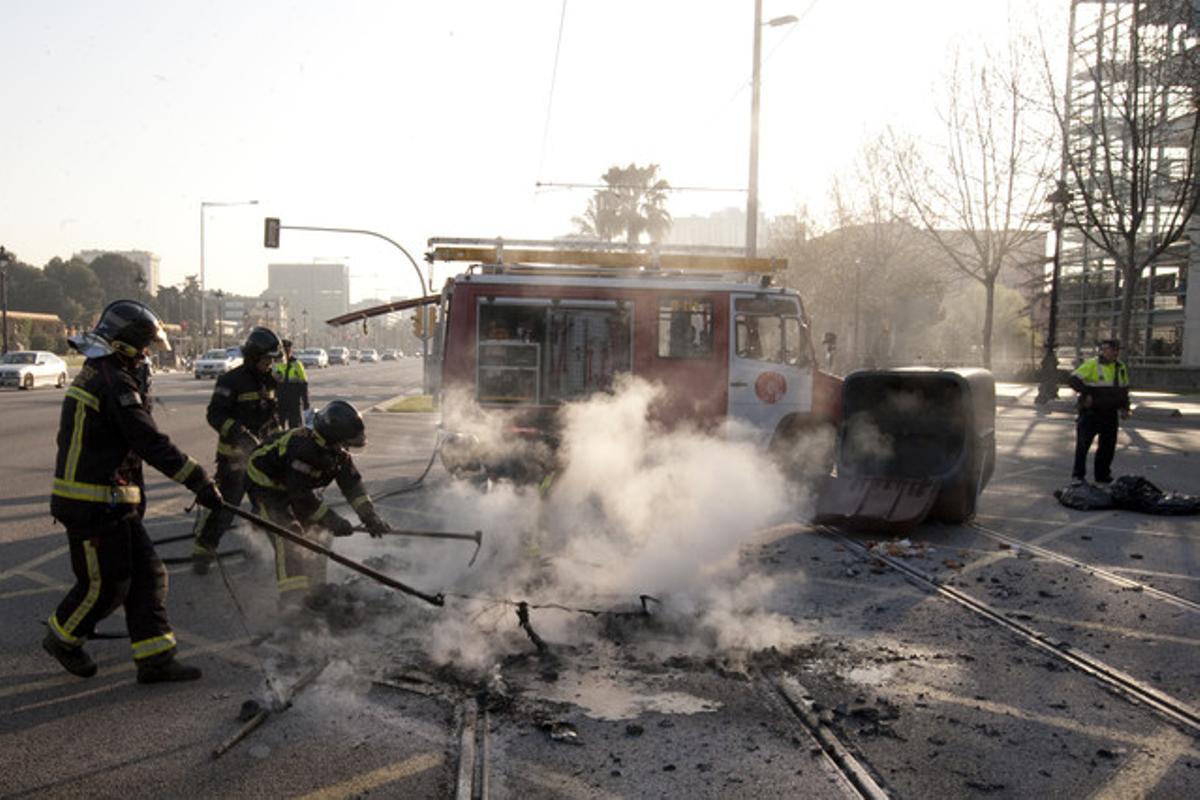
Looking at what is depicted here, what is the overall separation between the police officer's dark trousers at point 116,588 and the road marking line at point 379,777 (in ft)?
5.14

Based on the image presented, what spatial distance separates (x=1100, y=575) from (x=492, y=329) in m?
6.42

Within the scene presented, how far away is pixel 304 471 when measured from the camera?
17.3ft

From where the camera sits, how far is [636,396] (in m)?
10.5

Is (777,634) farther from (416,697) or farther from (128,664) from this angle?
(128,664)

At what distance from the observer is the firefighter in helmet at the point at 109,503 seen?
4.33 meters

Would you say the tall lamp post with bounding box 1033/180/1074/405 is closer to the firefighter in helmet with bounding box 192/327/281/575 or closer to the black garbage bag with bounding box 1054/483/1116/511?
the black garbage bag with bounding box 1054/483/1116/511

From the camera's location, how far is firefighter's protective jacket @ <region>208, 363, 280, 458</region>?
6941 mm

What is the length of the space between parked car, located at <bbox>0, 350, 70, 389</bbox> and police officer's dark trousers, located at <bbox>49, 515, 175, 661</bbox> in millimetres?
32486

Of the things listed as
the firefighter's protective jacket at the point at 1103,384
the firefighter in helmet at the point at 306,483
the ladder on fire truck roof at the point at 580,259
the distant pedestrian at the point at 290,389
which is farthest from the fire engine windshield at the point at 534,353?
the firefighter's protective jacket at the point at 1103,384

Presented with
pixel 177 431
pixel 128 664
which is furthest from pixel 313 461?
pixel 177 431

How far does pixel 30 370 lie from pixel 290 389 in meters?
26.1

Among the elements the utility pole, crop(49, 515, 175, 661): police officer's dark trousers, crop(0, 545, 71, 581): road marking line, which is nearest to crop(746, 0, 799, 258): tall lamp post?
the utility pole

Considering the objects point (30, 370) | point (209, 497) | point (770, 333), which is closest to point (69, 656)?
point (209, 497)

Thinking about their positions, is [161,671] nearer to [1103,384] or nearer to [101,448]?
[101,448]
